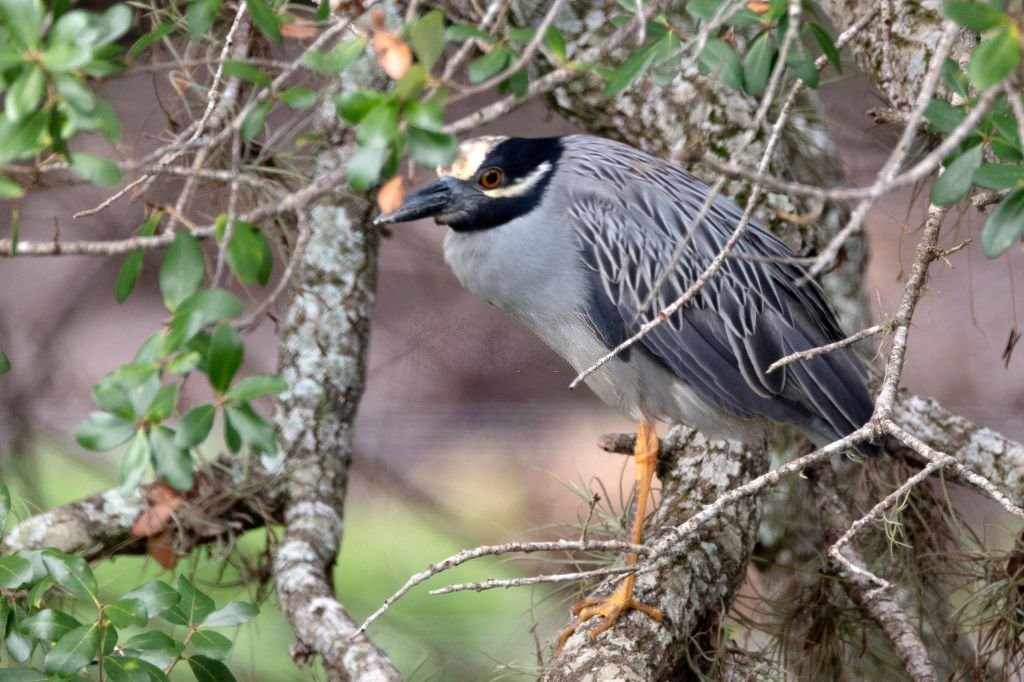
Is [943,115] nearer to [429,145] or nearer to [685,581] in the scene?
[429,145]

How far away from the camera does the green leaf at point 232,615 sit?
1.68 metres

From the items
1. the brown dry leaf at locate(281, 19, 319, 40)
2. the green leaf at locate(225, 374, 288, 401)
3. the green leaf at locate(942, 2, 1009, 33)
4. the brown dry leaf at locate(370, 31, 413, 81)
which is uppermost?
the green leaf at locate(942, 2, 1009, 33)

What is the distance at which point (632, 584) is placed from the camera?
2109 mm

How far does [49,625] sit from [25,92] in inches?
30.1

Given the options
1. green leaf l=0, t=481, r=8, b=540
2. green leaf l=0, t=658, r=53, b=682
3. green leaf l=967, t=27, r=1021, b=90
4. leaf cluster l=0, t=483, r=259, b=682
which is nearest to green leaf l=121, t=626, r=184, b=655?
leaf cluster l=0, t=483, r=259, b=682

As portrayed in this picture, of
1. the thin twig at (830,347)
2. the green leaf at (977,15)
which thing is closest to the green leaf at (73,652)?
the thin twig at (830,347)

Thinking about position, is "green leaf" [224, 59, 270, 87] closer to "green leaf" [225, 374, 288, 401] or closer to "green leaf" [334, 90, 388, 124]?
"green leaf" [334, 90, 388, 124]

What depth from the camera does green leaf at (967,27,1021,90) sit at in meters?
1.02

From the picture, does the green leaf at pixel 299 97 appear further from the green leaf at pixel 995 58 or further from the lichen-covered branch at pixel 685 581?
the lichen-covered branch at pixel 685 581

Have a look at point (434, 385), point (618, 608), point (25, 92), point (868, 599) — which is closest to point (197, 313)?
point (25, 92)

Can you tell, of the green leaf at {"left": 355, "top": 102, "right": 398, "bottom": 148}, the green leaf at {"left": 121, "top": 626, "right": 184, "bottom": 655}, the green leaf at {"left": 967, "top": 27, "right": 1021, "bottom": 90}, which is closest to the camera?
the green leaf at {"left": 967, "top": 27, "right": 1021, "bottom": 90}

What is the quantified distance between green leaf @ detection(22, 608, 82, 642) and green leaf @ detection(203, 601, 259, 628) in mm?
Result: 185

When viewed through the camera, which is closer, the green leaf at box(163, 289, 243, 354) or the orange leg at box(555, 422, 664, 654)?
the green leaf at box(163, 289, 243, 354)

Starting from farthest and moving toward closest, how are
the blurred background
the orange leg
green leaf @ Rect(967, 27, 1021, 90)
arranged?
the blurred background
the orange leg
green leaf @ Rect(967, 27, 1021, 90)
